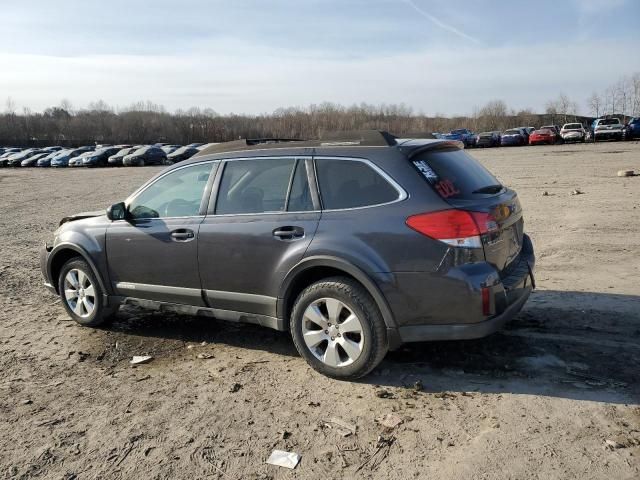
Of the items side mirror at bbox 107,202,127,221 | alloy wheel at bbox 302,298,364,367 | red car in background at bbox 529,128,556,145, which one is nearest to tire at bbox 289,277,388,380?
alloy wheel at bbox 302,298,364,367

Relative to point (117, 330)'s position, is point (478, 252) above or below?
above

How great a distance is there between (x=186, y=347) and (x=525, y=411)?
2997mm

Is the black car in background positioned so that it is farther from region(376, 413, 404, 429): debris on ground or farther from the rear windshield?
region(376, 413, 404, 429): debris on ground

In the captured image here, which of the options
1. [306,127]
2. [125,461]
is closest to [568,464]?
[125,461]

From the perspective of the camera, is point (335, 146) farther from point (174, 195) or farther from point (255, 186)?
point (174, 195)

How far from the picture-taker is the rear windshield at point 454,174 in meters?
4.04

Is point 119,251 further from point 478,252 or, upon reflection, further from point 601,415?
point 601,415

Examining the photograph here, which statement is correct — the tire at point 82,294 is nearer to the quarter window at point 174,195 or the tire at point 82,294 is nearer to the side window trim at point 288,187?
the quarter window at point 174,195

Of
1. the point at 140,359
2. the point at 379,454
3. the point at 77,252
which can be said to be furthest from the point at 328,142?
the point at 77,252

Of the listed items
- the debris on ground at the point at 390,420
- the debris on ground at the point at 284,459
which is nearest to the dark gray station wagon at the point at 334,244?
the debris on ground at the point at 390,420

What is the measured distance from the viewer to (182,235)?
4.90 metres

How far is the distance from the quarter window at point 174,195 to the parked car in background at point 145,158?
139 ft

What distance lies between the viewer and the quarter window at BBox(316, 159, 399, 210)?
161 inches

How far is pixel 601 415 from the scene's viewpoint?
3.54m
